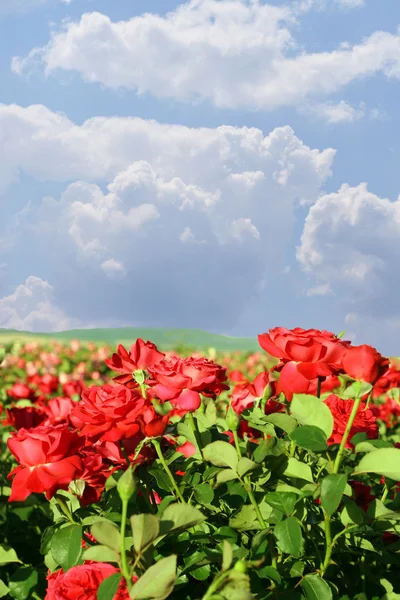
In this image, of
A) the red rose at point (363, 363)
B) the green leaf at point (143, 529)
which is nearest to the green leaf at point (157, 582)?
the green leaf at point (143, 529)

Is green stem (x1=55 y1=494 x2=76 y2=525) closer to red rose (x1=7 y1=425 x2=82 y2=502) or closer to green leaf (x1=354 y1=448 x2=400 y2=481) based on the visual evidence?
red rose (x1=7 y1=425 x2=82 y2=502)

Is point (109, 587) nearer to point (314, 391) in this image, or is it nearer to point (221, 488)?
point (221, 488)

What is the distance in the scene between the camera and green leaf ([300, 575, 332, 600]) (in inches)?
47.2

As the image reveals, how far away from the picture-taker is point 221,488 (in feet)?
5.07

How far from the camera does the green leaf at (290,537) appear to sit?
121 centimetres

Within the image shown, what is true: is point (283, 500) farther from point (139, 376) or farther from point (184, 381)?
point (139, 376)

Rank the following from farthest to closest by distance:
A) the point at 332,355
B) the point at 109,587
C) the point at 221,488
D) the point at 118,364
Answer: the point at 118,364
the point at 221,488
the point at 332,355
the point at 109,587

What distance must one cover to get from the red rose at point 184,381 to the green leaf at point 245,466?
243mm

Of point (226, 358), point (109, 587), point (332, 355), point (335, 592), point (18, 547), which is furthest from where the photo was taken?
point (226, 358)

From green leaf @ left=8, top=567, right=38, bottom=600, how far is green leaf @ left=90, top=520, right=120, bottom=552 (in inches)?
25.4

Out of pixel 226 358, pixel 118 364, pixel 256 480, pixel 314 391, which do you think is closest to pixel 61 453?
pixel 118 364

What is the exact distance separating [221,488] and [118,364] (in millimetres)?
405

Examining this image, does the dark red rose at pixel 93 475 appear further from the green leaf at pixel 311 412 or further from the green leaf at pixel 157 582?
the green leaf at pixel 157 582

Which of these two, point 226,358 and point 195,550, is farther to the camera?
point 226,358
